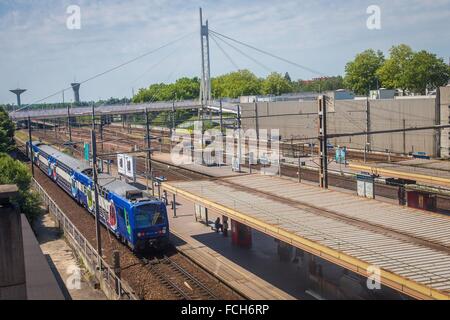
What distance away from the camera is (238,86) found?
10344 centimetres

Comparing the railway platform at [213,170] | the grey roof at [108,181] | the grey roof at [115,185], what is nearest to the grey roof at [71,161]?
the grey roof at [108,181]

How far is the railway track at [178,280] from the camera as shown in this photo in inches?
637

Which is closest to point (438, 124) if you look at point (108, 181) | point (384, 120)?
point (384, 120)

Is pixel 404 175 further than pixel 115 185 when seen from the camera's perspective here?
Yes

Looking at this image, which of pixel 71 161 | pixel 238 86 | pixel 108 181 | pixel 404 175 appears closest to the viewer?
pixel 404 175

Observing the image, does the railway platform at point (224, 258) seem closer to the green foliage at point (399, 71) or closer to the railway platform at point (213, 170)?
the railway platform at point (213, 170)

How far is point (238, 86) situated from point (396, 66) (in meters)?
43.4

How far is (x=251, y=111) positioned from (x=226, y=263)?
43482 mm

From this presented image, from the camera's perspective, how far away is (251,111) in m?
61.5

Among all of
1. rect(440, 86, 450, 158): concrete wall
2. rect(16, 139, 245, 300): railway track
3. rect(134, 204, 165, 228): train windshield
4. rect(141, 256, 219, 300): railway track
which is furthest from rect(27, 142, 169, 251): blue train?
rect(440, 86, 450, 158): concrete wall

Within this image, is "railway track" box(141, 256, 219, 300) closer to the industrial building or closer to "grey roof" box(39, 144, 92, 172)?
"grey roof" box(39, 144, 92, 172)

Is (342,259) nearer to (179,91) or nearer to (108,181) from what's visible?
(108,181)

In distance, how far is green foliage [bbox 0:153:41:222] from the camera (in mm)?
25312

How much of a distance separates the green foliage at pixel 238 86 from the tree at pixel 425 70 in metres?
45.9
